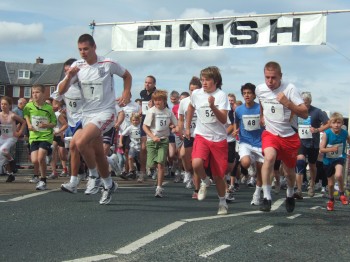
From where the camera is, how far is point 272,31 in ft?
45.5

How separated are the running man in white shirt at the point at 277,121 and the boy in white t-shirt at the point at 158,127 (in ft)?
9.18

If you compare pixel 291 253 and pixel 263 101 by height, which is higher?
pixel 263 101

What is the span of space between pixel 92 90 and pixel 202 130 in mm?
1643

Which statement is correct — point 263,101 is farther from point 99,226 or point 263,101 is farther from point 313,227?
point 99,226

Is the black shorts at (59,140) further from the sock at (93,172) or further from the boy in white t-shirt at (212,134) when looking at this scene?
the boy in white t-shirt at (212,134)

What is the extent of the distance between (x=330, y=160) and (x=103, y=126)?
4175 millimetres

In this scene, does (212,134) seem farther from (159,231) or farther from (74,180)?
(74,180)

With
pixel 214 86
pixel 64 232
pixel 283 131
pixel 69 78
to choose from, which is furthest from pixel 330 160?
pixel 64 232

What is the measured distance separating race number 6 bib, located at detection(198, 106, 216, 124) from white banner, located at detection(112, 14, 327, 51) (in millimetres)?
7126

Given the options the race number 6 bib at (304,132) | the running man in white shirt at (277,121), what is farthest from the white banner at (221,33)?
the running man in white shirt at (277,121)

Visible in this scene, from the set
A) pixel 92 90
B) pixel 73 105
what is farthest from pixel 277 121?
pixel 73 105

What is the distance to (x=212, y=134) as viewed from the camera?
285 inches

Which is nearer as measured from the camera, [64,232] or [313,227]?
[64,232]

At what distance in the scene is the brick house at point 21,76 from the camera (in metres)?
86.6
